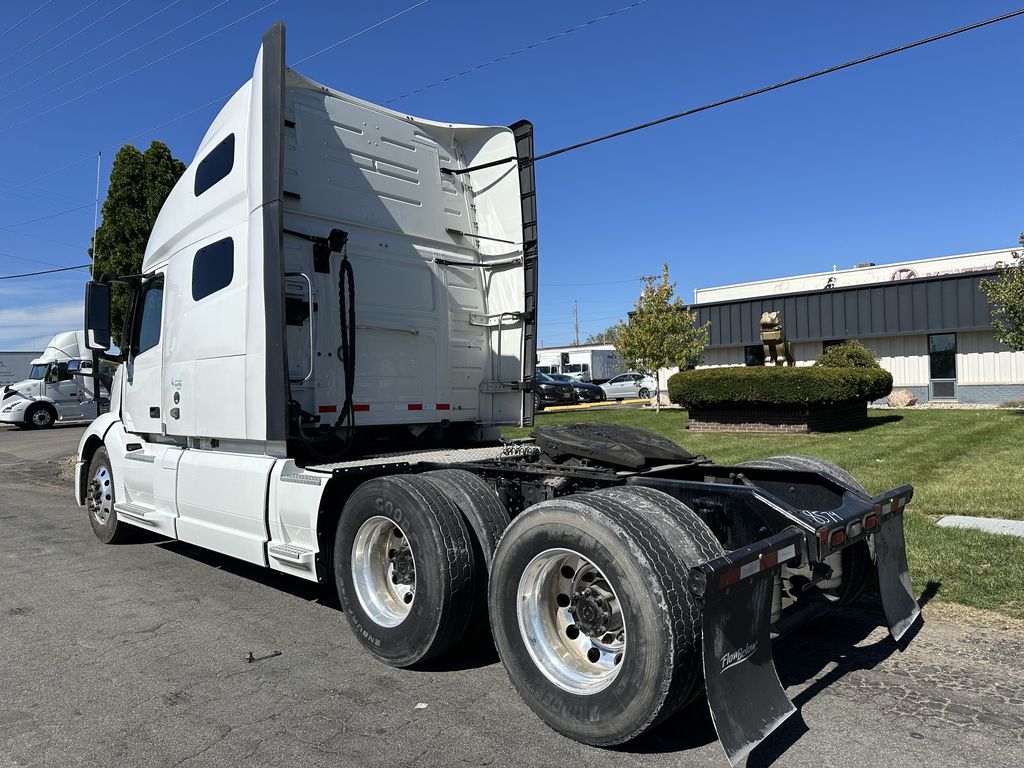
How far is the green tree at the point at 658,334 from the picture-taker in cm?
2391

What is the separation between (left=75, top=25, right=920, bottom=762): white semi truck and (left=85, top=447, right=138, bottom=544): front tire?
34mm

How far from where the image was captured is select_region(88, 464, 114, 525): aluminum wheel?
7953mm

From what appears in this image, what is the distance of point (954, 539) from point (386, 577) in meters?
4.99

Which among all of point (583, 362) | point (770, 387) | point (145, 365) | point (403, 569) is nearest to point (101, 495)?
point (145, 365)

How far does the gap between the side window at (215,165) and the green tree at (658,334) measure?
18843 mm

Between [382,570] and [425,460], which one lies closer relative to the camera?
[382,570]

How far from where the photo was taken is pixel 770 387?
15.3m

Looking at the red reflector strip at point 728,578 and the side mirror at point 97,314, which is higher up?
the side mirror at point 97,314

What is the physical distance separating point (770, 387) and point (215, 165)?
39.6 feet

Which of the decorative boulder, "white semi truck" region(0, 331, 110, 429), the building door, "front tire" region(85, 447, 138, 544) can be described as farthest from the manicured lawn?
"white semi truck" region(0, 331, 110, 429)

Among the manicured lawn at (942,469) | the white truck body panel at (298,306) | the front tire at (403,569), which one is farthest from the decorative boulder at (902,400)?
the front tire at (403,569)

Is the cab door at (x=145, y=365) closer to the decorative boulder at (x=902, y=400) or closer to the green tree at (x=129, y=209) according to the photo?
the green tree at (x=129, y=209)

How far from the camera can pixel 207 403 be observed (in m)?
6.08

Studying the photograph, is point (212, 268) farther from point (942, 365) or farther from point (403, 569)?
point (942, 365)
